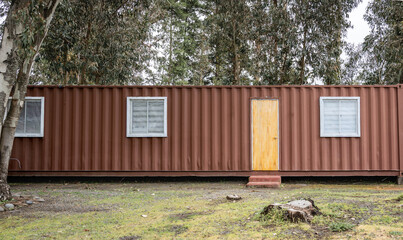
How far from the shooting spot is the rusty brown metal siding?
1033 centimetres

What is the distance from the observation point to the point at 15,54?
7617 mm

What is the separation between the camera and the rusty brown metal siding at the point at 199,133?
1033 centimetres

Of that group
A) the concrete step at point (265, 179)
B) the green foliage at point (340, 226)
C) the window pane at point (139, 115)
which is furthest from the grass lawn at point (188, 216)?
the window pane at point (139, 115)

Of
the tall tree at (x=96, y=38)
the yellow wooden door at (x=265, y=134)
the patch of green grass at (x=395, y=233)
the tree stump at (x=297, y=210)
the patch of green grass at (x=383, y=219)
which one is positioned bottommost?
the patch of green grass at (x=395, y=233)

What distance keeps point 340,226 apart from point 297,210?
613 millimetres

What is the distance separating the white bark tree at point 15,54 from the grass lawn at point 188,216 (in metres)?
1.40

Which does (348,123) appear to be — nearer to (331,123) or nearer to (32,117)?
(331,123)

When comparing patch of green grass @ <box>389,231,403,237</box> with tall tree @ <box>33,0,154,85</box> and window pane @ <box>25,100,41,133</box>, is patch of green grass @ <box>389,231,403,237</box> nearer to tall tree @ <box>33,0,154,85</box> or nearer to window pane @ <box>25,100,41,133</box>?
window pane @ <box>25,100,41,133</box>

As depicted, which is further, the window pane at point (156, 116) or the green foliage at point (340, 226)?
the window pane at point (156, 116)

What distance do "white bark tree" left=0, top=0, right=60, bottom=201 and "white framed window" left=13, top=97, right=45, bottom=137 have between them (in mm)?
2495

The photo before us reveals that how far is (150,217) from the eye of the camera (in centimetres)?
623

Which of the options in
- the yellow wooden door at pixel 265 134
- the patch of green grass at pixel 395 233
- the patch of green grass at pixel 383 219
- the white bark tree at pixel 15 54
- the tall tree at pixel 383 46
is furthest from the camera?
the tall tree at pixel 383 46

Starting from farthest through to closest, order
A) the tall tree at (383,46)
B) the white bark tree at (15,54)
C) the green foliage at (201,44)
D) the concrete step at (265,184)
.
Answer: the tall tree at (383,46), the green foliage at (201,44), the concrete step at (265,184), the white bark tree at (15,54)

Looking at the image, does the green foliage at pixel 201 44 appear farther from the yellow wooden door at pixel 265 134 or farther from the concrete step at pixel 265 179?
the concrete step at pixel 265 179
